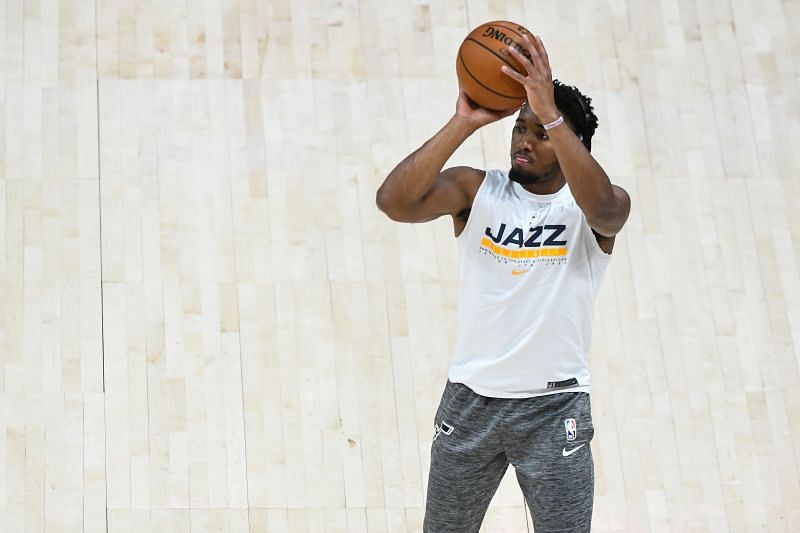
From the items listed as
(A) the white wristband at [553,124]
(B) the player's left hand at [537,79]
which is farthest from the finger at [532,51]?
(A) the white wristband at [553,124]

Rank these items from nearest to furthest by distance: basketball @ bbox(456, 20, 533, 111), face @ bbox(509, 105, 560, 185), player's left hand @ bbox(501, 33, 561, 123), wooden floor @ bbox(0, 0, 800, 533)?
player's left hand @ bbox(501, 33, 561, 123)
basketball @ bbox(456, 20, 533, 111)
face @ bbox(509, 105, 560, 185)
wooden floor @ bbox(0, 0, 800, 533)

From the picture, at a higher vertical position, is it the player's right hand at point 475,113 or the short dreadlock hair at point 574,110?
the player's right hand at point 475,113

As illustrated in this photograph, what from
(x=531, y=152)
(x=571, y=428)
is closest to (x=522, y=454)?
(x=571, y=428)

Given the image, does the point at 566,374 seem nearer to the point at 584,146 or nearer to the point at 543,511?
the point at 543,511

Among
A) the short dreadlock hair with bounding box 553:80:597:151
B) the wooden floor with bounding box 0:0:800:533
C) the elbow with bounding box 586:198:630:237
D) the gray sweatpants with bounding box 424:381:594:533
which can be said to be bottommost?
the wooden floor with bounding box 0:0:800:533

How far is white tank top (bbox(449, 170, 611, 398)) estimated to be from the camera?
130 inches

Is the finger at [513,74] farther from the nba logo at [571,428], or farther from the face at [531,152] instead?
the nba logo at [571,428]

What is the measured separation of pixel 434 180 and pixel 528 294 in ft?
1.23

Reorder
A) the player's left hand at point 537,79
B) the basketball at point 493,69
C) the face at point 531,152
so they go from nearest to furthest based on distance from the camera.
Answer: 1. the player's left hand at point 537,79
2. the basketball at point 493,69
3. the face at point 531,152

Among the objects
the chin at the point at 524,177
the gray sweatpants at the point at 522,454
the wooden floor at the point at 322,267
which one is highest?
the chin at the point at 524,177

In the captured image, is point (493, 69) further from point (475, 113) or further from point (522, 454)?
point (522, 454)

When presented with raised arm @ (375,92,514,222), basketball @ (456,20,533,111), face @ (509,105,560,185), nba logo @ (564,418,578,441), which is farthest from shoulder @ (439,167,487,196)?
nba logo @ (564,418,578,441)

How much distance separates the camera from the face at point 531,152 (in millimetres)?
3355

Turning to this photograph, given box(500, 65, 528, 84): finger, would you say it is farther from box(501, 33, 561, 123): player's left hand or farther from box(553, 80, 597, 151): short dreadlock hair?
box(553, 80, 597, 151): short dreadlock hair
